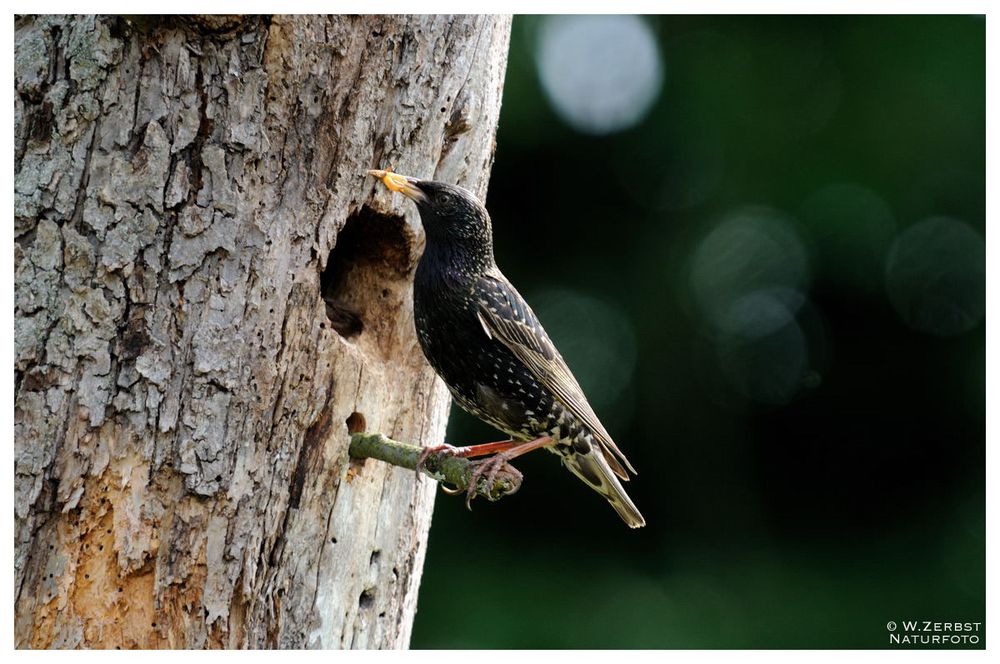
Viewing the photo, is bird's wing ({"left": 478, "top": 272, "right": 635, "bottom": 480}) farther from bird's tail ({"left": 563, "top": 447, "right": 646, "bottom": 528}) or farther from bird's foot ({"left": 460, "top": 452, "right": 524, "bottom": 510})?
bird's foot ({"left": 460, "top": 452, "right": 524, "bottom": 510})

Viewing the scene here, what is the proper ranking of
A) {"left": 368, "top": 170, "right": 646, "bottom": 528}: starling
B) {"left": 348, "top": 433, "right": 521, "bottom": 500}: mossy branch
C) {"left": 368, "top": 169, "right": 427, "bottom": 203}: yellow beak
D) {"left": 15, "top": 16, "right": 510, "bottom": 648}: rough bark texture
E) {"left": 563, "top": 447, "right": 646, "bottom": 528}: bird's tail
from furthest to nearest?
1. {"left": 563, "top": 447, "right": 646, "bottom": 528}: bird's tail
2. {"left": 368, "top": 170, "right": 646, "bottom": 528}: starling
3. {"left": 368, "top": 169, "right": 427, "bottom": 203}: yellow beak
4. {"left": 348, "top": 433, "right": 521, "bottom": 500}: mossy branch
5. {"left": 15, "top": 16, "right": 510, "bottom": 648}: rough bark texture

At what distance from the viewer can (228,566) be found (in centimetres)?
234

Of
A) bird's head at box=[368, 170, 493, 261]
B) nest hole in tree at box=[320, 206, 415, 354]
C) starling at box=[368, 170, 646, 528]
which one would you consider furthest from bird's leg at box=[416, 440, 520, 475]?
bird's head at box=[368, 170, 493, 261]

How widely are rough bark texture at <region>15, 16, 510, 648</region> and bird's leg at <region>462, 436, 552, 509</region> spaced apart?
0.31m

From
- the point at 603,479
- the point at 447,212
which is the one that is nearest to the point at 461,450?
the point at 603,479

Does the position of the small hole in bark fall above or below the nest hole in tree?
below

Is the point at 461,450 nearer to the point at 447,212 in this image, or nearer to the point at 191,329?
the point at 447,212

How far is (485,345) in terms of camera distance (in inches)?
107

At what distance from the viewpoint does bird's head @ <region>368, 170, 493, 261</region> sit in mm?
2570

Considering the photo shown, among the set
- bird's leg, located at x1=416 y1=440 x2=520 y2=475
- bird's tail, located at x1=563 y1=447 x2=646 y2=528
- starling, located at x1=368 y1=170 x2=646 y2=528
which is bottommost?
bird's tail, located at x1=563 y1=447 x2=646 y2=528

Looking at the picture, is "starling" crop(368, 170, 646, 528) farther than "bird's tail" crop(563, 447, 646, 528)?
No

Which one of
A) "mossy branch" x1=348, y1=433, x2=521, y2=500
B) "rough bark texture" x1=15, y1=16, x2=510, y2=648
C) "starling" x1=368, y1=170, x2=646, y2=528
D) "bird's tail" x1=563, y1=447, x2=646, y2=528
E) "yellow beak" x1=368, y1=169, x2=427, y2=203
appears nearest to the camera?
"rough bark texture" x1=15, y1=16, x2=510, y2=648

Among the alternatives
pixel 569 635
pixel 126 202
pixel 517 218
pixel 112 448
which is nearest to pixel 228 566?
pixel 112 448

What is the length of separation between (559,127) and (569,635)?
94.3 inches
